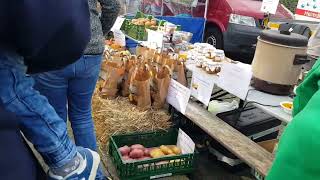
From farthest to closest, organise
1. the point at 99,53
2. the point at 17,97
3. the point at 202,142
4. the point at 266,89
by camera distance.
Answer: the point at 202,142 < the point at 266,89 < the point at 99,53 < the point at 17,97

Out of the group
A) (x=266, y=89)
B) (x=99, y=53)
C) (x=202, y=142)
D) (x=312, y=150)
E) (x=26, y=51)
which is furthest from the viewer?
(x=202, y=142)

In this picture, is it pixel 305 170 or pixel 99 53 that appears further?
pixel 99 53

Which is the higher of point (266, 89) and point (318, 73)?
point (318, 73)

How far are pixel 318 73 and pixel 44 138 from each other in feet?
3.02

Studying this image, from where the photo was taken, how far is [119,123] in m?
3.20

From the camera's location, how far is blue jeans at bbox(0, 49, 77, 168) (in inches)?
39.1

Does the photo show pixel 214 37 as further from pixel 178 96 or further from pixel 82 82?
pixel 82 82

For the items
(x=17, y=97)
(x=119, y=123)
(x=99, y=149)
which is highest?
(x=17, y=97)

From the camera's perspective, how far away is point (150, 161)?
2811 millimetres

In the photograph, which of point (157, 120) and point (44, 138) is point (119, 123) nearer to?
point (157, 120)

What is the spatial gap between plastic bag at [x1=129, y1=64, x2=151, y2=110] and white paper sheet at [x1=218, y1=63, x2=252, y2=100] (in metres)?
0.69

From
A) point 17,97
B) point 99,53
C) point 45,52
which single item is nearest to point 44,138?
point 17,97

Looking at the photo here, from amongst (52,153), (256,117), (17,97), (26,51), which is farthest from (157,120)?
(26,51)

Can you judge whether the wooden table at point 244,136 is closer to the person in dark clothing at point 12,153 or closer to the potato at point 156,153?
the potato at point 156,153
